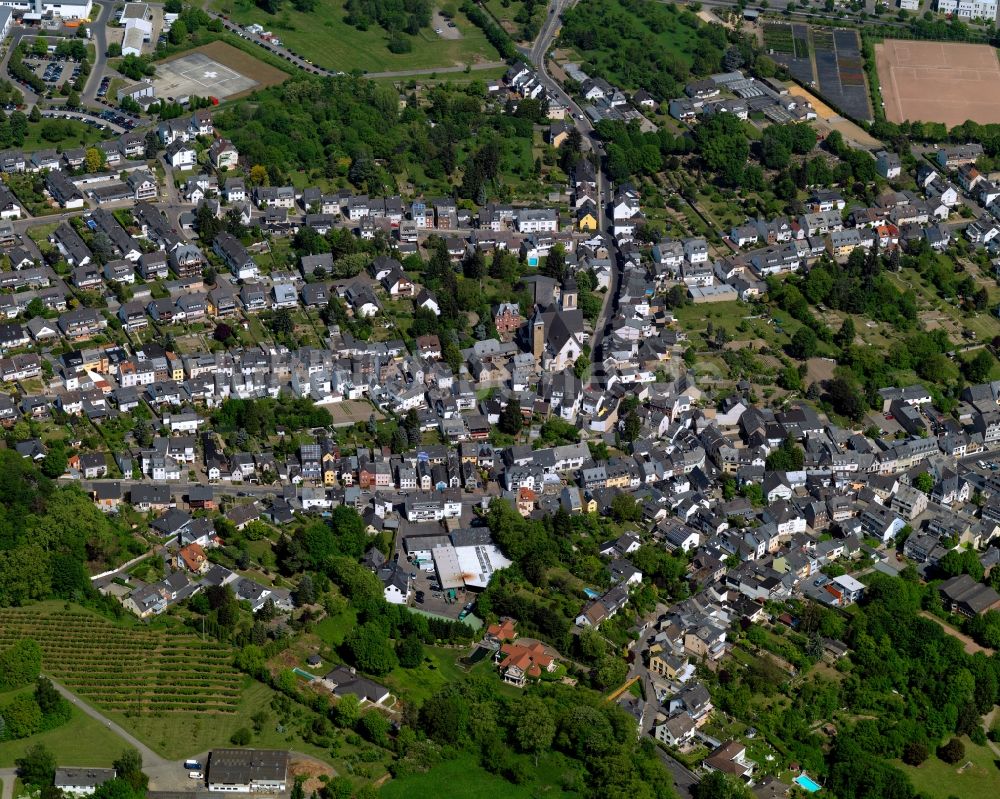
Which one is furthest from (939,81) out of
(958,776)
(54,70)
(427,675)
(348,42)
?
(427,675)

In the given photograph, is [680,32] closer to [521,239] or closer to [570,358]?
[521,239]

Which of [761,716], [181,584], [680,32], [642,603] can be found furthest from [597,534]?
[680,32]

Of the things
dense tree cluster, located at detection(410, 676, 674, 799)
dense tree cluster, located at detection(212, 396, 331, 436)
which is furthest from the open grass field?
dense tree cluster, located at detection(410, 676, 674, 799)

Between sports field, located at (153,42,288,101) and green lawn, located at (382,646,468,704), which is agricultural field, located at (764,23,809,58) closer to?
sports field, located at (153,42,288,101)

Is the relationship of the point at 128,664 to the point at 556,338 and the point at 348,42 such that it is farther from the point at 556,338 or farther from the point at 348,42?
the point at 348,42

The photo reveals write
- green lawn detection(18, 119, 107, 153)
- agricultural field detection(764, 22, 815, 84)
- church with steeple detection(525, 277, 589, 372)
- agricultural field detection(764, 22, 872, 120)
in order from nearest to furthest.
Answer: church with steeple detection(525, 277, 589, 372) < green lawn detection(18, 119, 107, 153) < agricultural field detection(764, 22, 872, 120) < agricultural field detection(764, 22, 815, 84)

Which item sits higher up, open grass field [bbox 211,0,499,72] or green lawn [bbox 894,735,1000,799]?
open grass field [bbox 211,0,499,72]
